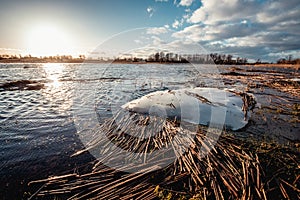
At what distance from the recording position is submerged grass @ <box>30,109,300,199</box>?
358 centimetres

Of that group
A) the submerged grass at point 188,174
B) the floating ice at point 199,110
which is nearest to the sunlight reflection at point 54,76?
the floating ice at point 199,110

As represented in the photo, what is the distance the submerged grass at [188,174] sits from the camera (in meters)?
3.58

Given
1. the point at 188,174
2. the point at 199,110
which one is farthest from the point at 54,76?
the point at 188,174

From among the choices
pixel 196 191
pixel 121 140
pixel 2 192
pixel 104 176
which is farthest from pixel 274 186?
pixel 2 192

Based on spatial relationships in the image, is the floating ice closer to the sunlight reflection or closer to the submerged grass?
the submerged grass

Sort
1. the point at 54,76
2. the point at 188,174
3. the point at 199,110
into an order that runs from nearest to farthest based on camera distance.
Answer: the point at 188,174 → the point at 199,110 → the point at 54,76

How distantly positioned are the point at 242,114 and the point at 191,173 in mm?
6090

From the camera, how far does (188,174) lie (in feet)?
13.2

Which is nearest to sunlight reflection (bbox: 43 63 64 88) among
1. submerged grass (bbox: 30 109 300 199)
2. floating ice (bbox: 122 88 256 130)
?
floating ice (bbox: 122 88 256 130)

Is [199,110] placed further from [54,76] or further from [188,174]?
[54,76]

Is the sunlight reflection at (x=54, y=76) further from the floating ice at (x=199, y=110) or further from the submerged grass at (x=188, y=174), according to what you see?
the submerged grass at (x=188, y=174)

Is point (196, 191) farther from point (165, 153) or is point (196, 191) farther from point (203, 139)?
point (203, 139)

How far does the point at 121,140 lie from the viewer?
20.0 feet

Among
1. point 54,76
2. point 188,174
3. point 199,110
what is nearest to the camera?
point 188,174
